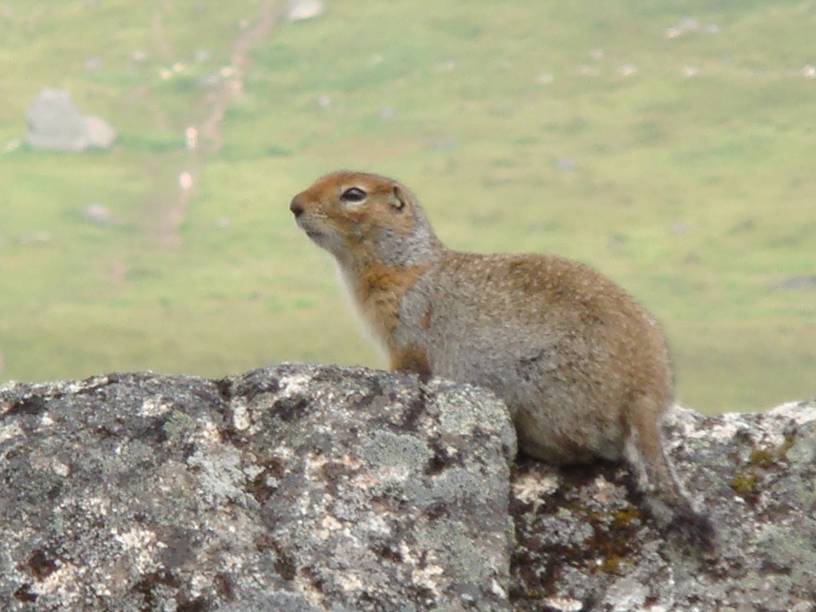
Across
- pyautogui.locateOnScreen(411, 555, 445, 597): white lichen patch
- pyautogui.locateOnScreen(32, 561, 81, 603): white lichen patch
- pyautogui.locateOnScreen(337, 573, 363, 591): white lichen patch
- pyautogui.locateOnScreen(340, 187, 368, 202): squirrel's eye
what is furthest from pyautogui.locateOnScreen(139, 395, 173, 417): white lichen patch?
pyautogui.locateOnScreen(340, 187, 368, 202): squirrel's eye

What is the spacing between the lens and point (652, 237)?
181 meters

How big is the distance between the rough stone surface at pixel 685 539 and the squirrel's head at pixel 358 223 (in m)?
2.89

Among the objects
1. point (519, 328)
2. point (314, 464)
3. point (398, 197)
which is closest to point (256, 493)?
point (314, 464)

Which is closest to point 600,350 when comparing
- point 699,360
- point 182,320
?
point 699,360

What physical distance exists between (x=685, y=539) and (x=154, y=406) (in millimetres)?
2459

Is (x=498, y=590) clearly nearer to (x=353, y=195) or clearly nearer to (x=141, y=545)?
(x=141, y=545)

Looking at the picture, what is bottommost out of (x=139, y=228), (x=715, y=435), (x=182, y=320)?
(x=139, y=228)

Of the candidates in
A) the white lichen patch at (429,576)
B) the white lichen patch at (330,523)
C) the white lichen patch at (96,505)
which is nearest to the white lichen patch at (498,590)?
the white lichen patch at (429,576)

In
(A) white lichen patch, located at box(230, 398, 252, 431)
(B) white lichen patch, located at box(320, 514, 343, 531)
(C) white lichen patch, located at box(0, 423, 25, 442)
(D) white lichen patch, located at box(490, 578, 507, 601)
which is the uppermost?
(C) white lichen patch, located at box(0, 423, 25, 442)

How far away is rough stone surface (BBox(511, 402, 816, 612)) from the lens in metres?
6.07

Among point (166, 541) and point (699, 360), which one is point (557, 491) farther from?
point (699, 360)

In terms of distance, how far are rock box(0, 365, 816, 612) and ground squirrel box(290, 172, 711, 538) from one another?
1.02ft

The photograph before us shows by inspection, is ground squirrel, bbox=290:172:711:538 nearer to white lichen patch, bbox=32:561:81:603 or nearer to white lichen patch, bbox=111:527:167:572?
white lichen patch, bbox=111:527:167:572

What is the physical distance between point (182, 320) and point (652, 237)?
65.0 m
